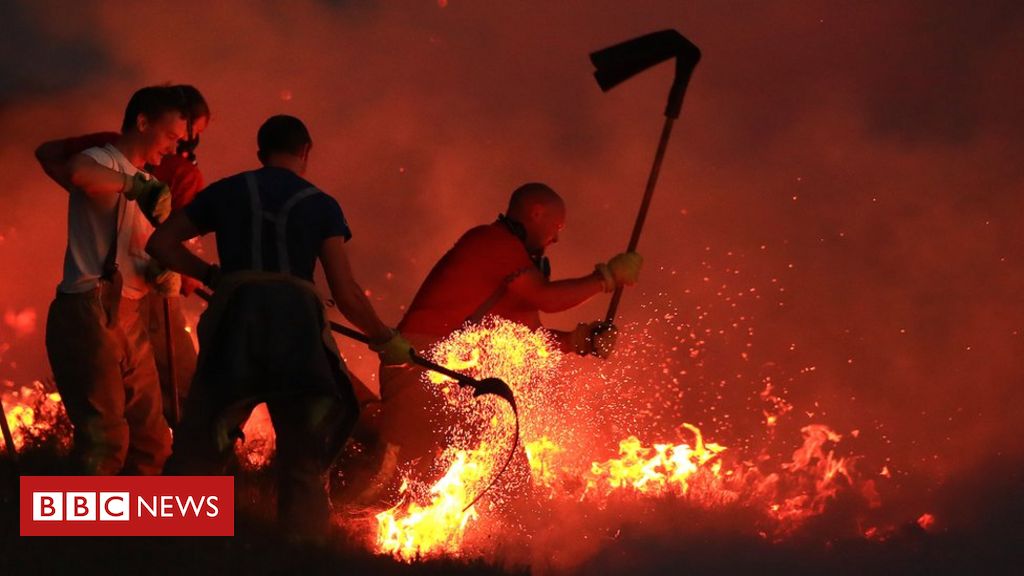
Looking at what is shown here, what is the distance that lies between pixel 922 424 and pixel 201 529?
5862 mm

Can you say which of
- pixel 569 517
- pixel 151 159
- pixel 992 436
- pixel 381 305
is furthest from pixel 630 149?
pixel 151 159

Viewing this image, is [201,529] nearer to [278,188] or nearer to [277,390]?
[277,390]

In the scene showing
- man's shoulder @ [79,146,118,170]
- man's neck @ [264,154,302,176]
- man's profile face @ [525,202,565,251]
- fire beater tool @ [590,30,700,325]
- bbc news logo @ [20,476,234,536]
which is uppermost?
fire beater tool @ [590,30,700,325]

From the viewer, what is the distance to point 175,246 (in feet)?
19.4

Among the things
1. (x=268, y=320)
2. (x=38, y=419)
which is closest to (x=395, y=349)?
(x=268, y=320)

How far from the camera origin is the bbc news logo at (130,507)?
19.9 ft

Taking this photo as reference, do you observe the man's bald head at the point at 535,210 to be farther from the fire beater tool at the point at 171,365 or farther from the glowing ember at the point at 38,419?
the glowing ember at the point at 38,419

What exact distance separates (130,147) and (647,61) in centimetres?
251

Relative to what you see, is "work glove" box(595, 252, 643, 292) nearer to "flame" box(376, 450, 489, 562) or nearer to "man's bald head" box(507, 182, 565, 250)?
"man's bald head" box(507, 182, 565, 250)

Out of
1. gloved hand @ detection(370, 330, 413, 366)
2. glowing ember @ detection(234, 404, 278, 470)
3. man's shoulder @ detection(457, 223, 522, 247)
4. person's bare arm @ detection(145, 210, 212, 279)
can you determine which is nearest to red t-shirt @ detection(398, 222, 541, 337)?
man's shoulder @ detection(457, 223, 522, 247)

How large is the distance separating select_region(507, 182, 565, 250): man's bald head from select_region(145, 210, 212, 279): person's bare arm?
7.73ft

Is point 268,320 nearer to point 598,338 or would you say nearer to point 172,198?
point 172,198

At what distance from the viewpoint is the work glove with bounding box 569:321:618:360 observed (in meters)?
7.98

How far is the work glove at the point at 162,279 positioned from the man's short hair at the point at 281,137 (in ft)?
3.11
